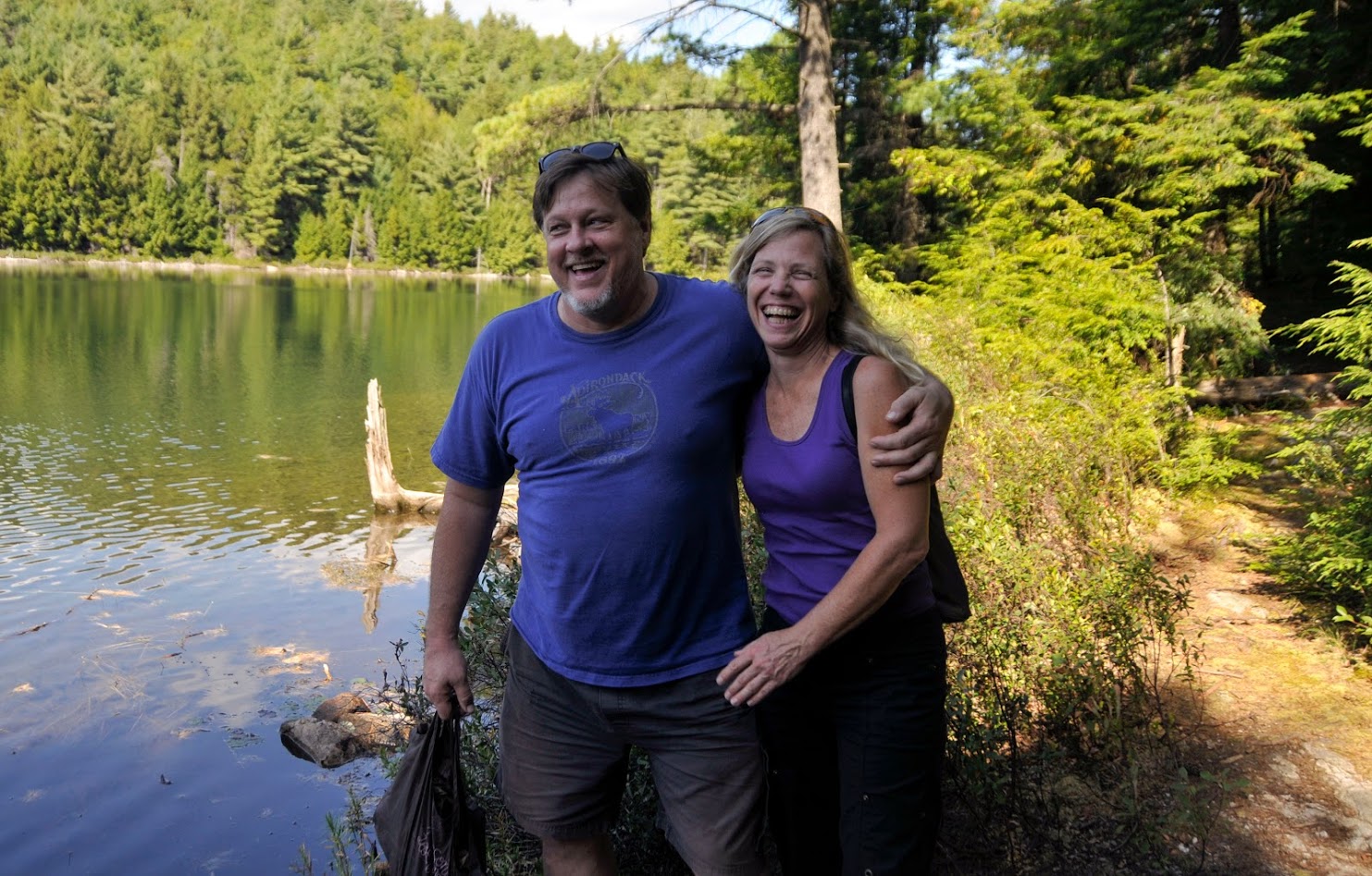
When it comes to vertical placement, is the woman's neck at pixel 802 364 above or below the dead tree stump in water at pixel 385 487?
above

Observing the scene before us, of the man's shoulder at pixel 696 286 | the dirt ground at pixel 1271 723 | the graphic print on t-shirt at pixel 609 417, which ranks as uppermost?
the man's shoulder at pixel 696 286

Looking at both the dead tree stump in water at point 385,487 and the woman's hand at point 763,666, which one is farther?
the dead tree stump in water at point 385,487

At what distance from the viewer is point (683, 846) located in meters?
2.37

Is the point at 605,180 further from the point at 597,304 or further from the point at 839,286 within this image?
the point at 839,286

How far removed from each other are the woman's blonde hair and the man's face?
0.96 feet

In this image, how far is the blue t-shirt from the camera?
2.31 metres

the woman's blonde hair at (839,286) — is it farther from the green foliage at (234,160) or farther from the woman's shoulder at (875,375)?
the green foliage at (234,160)

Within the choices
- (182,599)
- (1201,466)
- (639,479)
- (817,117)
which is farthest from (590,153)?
(817,117)

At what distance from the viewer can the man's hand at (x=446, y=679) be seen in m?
2.64

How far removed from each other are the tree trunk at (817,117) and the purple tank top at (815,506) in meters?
10.9

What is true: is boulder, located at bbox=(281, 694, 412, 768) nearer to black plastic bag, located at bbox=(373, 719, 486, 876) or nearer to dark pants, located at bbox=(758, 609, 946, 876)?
black plastic bag, located at bbox=(373, 719, 486, 876)

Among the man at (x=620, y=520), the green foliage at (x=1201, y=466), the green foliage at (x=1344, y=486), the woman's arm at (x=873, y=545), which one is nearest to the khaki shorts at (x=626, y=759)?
the man at (x=620, y=520)

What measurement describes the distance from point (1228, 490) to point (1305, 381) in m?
Result: 3.25

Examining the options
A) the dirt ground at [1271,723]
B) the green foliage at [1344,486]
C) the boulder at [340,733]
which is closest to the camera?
the dirt ground at [1271,723]
